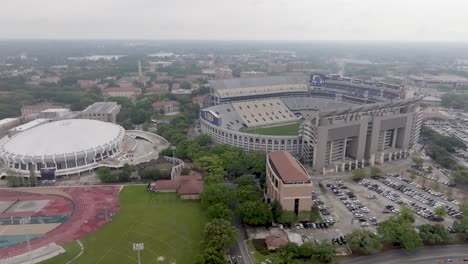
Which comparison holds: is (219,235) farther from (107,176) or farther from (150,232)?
(107,176)

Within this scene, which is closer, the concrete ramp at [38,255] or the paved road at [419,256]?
the concrete ramp at [38,255]

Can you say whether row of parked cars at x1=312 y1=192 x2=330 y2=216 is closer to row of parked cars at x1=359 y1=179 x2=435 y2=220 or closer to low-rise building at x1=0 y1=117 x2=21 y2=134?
row of parked cars at x1=359 y1=179 x2=435 y2=220

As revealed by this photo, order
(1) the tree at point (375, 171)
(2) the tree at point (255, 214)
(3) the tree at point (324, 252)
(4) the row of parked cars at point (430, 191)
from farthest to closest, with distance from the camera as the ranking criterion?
(1) the tree at point (375, 171), (4) the row of parked cars at point (430, 191), (2) the tree at point (255, 214), (3) the tree at point (324, 252)

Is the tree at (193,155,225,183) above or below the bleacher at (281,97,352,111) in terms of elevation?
below

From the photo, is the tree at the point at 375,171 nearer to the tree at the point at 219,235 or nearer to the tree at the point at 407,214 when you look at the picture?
the tree at the point at 407,214

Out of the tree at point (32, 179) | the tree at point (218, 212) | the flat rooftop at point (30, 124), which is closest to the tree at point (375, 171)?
the tree at point (218, 212)

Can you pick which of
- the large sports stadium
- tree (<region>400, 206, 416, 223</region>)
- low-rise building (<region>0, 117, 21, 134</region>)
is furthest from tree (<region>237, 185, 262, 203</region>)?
low-rise building (<region>0, 117, 21, 134</region>)

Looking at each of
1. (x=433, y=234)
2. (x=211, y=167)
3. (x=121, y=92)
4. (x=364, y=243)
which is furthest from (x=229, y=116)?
(x=121, y=92)
